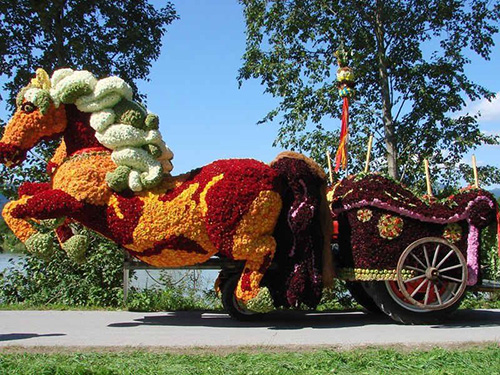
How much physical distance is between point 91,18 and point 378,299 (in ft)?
29.0

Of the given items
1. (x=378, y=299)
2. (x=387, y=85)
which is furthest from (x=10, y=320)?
(x=387, y=85)

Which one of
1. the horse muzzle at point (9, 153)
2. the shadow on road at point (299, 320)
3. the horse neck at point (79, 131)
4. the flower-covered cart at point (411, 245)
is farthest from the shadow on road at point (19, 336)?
the flower-covered cart at point (411, 245)

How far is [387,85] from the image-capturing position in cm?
1158

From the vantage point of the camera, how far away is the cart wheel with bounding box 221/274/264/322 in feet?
23.3

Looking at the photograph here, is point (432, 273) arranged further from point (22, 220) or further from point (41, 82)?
point (41, 82)

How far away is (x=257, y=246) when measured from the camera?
634cm

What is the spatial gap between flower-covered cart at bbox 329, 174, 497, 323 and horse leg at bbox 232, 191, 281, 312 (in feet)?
3.27

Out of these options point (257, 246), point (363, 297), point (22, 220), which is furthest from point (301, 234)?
point (22, 220)

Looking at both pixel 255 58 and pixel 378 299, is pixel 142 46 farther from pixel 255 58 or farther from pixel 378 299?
pixel 378 299

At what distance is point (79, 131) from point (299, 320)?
360 centimetres

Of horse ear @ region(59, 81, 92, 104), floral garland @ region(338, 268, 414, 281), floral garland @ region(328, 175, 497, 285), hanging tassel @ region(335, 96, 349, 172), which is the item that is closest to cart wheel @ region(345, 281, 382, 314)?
floral garland @ region(328, 175, 497, 285)

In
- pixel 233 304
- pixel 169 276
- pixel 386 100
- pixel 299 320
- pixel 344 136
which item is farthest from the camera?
pixel 386 100

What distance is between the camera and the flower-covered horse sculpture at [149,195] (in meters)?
6.25

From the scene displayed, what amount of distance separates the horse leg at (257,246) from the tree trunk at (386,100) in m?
5.68
